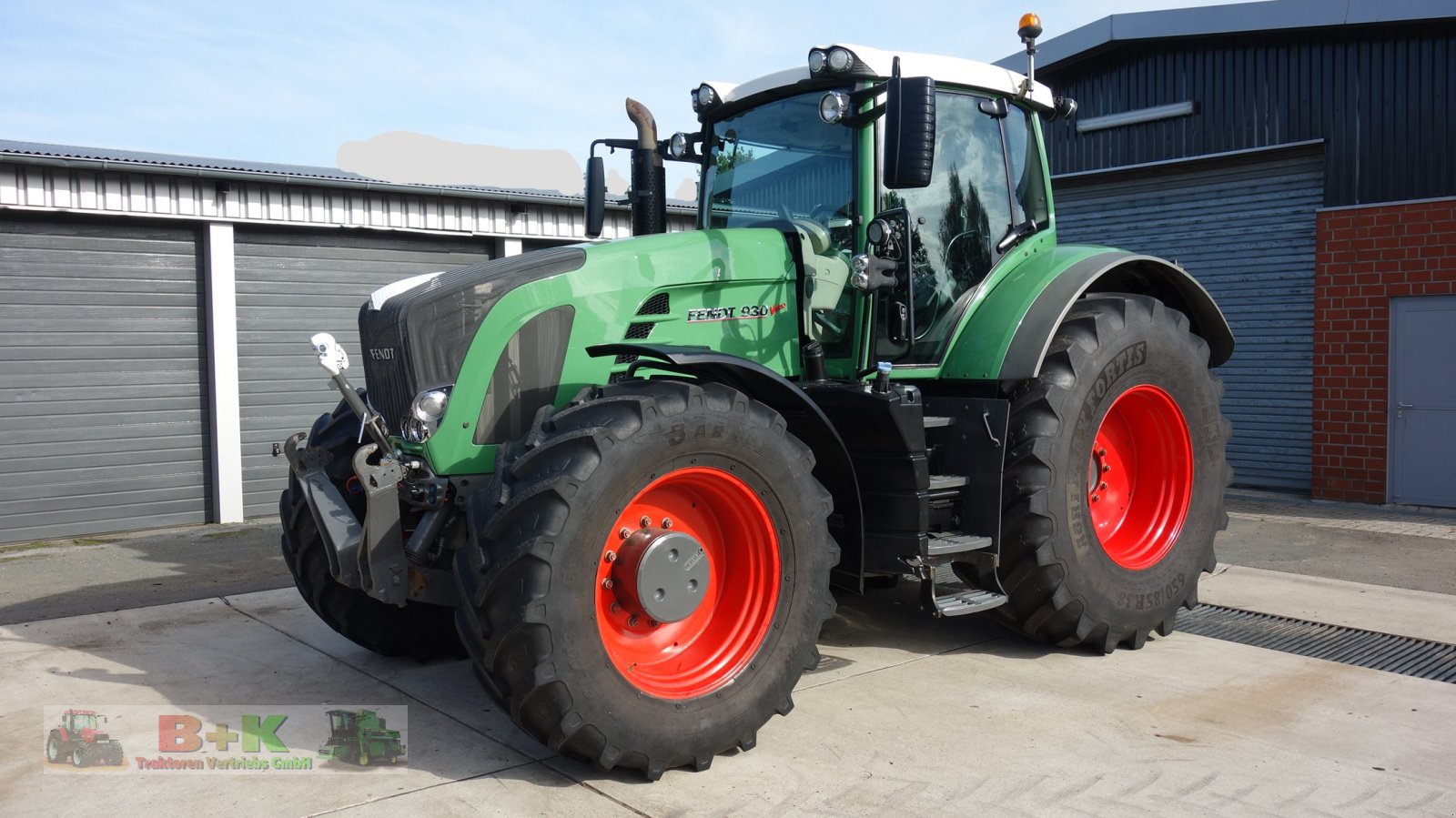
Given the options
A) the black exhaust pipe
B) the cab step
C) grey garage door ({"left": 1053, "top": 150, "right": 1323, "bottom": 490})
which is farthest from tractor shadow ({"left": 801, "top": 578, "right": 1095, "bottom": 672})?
grey garage door ({"left": 1053, "top": 150, "right": 1323, "bottom": 490})

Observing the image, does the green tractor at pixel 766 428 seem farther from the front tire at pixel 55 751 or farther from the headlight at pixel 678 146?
the front tire at pixel 55 751

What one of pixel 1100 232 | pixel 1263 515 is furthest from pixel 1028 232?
pixel 1100 232

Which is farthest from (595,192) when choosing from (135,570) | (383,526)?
(135,570)

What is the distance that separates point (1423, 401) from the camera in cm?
975

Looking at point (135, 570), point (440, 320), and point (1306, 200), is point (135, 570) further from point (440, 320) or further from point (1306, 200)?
point (1306, 200)

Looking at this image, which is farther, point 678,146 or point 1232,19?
point 1232,19

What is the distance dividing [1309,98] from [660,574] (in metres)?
9.13

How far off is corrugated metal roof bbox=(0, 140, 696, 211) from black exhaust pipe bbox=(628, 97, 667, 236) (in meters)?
3.49

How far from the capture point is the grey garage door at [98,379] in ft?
30.7

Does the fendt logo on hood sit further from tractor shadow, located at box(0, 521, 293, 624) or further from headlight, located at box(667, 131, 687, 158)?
tractor shadow, located at box(0, 521, 293, 624)

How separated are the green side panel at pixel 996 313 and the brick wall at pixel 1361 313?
5969 millimetres

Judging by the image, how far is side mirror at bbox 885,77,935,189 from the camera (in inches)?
162

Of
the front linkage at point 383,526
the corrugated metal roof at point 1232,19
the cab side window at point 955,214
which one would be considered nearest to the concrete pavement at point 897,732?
the front linkage at point 383,526

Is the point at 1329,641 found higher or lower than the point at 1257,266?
lower
